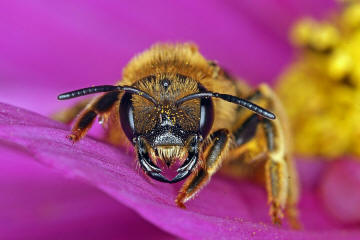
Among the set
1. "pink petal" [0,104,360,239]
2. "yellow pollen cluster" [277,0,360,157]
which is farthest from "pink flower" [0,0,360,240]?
"yellow pollen cluster" [277,0,360,157]

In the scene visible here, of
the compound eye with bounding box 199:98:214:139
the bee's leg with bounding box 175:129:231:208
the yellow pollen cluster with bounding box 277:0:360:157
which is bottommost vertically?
the bee's leg with bounding box 175:129:231:208

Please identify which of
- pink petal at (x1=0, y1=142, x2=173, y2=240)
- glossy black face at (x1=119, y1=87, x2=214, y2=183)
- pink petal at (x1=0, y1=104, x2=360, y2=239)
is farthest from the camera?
pink petal at (x1=0, y1=142, x2=173, y2=240)

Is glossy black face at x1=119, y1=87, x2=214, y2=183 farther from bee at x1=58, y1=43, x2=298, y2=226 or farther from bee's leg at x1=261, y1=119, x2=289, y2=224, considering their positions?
bee's leg at x1=261, y1=119, x2=289, y2=224

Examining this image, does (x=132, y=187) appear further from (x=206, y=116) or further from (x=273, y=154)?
(x=273, y=154)

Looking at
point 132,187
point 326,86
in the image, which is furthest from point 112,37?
point 132,187

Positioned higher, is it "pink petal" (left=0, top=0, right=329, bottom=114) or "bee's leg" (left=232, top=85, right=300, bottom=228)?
"pink petal" (left=0, top=0, right=329, bottom=114)

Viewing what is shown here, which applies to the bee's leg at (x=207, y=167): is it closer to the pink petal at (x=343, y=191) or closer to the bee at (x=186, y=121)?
the bee at (x=186, y=121)

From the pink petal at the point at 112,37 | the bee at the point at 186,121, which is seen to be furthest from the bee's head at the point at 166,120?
the pink petal at the point at 112,37

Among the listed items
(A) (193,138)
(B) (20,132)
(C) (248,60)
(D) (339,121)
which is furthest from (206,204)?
(C) (248,60)
